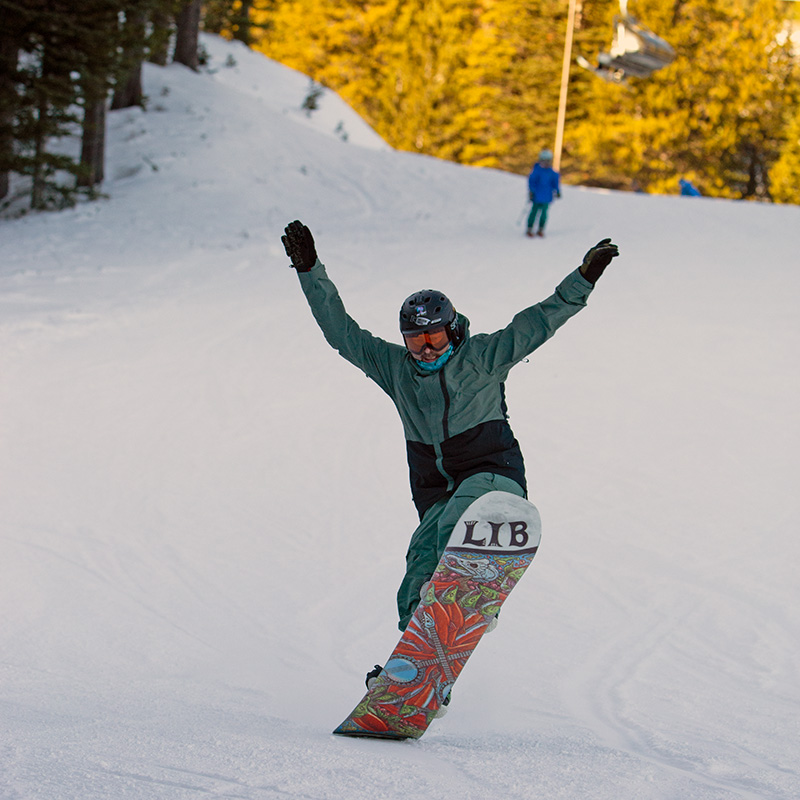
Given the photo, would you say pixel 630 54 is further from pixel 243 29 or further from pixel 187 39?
pixel 243 29

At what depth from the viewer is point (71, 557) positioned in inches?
243

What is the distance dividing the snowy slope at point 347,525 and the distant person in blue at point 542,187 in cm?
58

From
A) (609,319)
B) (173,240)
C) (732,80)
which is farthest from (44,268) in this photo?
(732,80)

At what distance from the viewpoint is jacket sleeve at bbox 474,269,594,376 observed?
3.83m

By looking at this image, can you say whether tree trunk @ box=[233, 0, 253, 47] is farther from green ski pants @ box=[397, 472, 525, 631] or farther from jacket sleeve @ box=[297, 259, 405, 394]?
green ski pants @ box=[397, 472, 525, 631]

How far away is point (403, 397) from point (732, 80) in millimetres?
45425

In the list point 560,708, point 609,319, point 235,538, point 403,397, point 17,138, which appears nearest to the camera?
point 403,397

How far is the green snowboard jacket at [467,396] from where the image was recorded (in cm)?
383

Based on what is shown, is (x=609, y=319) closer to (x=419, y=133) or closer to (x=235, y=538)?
(x=235, y=538)

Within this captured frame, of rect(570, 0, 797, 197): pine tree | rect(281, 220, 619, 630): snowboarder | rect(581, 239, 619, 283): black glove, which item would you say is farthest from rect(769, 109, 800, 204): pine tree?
rect(281, 220, 619, 630): snowboarder

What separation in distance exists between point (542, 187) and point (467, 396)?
1400 cm

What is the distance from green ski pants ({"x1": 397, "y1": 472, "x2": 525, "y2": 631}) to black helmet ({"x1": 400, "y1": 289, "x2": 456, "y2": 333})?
629 mm

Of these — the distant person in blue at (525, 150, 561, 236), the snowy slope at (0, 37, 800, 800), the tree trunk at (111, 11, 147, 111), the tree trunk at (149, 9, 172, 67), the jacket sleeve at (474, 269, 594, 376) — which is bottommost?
the snowy slope at (0, 37, 800, 800)

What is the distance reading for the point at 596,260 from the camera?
381 cm
